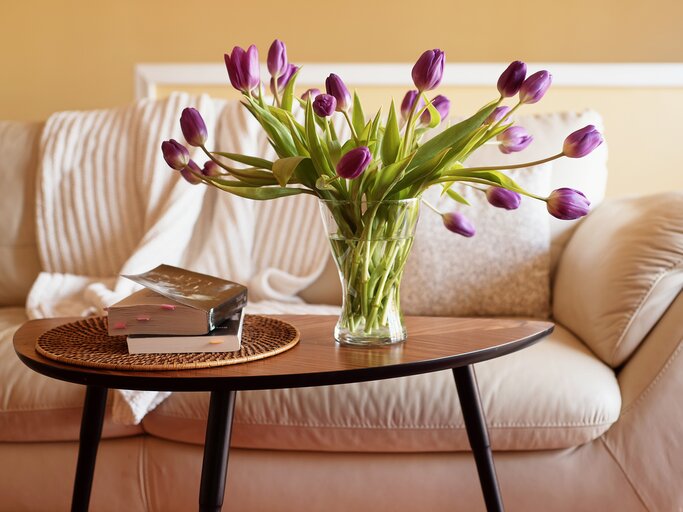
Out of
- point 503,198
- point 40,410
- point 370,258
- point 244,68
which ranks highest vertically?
point 244,68

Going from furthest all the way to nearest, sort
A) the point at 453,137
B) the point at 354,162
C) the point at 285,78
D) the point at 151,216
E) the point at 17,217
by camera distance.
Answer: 1. the point at 17,217
2. the point at 151,216
3. the point at 285,78
4. the point at 453,137
5. the point at 354,162

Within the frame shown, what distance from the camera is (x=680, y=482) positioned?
1.38 m

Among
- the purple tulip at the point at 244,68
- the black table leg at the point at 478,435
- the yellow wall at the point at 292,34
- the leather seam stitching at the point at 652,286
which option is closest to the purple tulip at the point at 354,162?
the purple tulip at the point at 244,68

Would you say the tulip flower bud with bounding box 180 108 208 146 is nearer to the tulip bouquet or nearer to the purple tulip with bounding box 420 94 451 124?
the tulip bouquet

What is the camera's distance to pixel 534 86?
1.01m

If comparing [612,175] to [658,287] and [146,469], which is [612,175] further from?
[146,469]

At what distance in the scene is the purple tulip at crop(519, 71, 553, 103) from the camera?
3.29 feet

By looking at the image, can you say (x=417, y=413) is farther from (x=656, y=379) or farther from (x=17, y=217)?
(x=17, y=217)

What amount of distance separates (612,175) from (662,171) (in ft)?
0.51

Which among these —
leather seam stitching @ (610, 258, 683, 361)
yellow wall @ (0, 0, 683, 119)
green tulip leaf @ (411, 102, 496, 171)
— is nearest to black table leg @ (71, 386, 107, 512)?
green tulip leaf @ (411, 102, 496, 171)

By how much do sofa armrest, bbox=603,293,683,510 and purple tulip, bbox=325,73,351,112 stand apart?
0.77 meters

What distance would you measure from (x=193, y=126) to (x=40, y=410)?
2.44 feet

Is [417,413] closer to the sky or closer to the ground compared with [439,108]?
closer to the ground

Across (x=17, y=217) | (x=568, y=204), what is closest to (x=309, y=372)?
(x=568, y=204)
